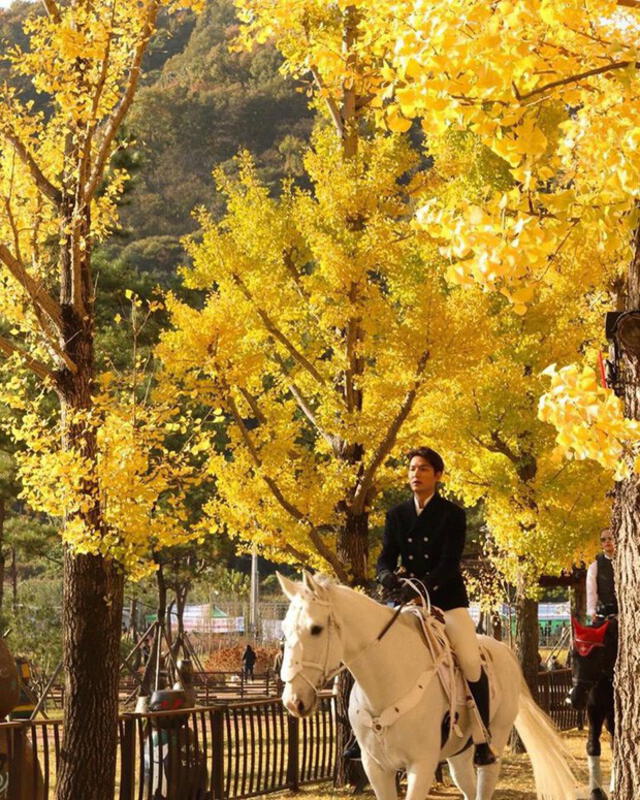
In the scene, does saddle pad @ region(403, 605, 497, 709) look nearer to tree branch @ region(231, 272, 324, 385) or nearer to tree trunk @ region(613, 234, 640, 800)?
tree trunk @ region(613, 234, 640, 800)

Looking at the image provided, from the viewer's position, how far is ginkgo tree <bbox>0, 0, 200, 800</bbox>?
11.7 meters

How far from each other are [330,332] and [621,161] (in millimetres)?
10697

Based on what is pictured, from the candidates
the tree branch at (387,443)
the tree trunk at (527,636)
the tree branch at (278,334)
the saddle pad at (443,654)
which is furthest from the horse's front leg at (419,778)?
the tree trunk at (527,636)

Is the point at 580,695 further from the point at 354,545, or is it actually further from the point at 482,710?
the point at 354,545

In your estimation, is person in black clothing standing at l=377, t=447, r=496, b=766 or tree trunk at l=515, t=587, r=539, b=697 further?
tree trunk at l=515, t=587, r=539, b=697

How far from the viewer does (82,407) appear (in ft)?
39.7

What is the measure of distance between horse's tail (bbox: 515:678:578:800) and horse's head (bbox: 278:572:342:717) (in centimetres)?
289

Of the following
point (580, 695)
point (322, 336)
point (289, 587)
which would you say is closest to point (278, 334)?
point (322, 336)

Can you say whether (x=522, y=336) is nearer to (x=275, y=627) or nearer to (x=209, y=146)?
(x=275, y=627)

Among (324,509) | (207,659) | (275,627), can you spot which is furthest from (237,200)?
(275,627)

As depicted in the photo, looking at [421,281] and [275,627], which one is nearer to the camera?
[421,281]

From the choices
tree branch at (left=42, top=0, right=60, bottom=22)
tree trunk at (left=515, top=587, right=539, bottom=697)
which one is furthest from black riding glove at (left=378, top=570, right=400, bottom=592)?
tree trunk at (left=515, top=587, right=539, bottom=697)

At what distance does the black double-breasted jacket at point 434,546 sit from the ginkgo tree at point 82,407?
3.25 metres

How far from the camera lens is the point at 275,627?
54.5 meters
